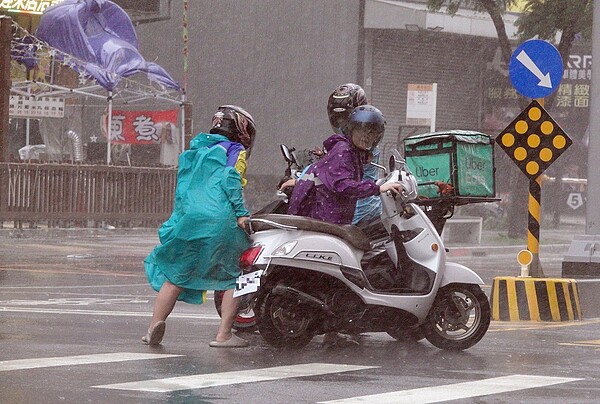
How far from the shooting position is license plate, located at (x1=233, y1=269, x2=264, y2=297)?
9.04m

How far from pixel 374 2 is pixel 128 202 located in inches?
412

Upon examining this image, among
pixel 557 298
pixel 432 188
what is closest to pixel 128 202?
pixel 557 298

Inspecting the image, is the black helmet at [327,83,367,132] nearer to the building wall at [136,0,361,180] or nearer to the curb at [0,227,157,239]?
the curb at [0,227,157,239]

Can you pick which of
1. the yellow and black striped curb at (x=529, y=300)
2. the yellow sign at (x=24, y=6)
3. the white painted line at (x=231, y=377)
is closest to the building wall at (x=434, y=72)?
the yellow sign at (x=24, y=6)

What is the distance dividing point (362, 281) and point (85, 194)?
1831 cm

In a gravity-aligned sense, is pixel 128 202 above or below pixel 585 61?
below

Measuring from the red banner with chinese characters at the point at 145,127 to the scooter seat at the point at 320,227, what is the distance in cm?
2424

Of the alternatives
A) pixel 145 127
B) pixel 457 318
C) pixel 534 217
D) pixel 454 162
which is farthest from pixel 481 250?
pixel 457 318

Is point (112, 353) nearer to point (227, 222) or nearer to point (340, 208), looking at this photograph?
point (227, 222)

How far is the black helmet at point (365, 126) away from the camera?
31.0 feet

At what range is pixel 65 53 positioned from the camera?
90.2 feet

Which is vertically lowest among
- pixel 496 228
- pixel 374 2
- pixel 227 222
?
pixel 496 228

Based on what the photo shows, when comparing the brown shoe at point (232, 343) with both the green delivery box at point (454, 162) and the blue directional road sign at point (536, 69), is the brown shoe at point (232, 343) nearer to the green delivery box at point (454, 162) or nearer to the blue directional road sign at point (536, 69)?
the green delivery box at point (454, 162)

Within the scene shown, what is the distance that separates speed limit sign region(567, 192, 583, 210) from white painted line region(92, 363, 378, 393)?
37.9 meters
